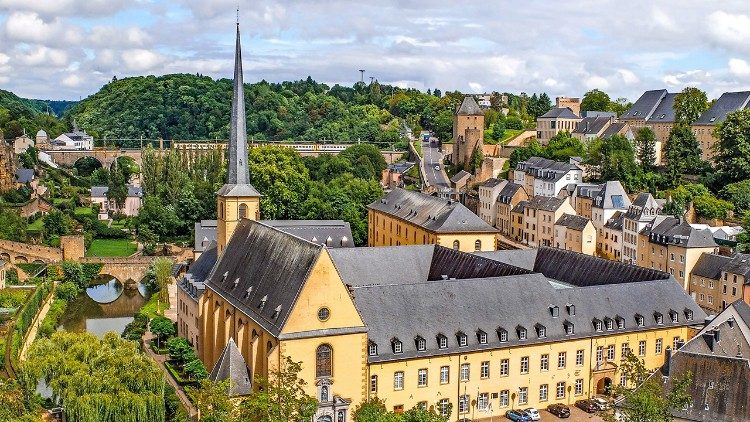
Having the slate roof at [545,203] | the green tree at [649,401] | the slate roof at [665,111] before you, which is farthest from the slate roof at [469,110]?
the green tree at [649,401]

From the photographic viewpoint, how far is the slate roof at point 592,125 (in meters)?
114

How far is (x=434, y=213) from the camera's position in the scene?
72.2 meters

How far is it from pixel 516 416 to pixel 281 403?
15.5m

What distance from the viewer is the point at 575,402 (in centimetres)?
4828

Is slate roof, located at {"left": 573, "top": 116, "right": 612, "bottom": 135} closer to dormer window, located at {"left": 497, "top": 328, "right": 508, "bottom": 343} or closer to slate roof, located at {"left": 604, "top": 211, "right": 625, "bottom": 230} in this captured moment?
slate roof, located at {"left": 604, "top": 211, "right": 625, "bottom": 230}

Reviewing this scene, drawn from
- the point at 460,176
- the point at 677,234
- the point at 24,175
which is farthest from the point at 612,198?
the point at 24,175

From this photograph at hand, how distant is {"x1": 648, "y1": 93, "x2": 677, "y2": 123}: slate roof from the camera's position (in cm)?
11056

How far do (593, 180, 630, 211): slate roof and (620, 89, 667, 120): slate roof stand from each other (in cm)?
3584

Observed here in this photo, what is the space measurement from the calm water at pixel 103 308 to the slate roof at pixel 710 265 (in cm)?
4894

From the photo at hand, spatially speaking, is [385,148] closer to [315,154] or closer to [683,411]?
[315,154]

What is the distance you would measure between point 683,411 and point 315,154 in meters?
106

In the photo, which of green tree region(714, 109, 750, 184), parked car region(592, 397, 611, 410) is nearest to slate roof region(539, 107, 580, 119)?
green tree region(714, 109, 750, 184)

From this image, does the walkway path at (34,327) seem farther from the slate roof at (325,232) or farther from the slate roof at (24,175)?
the slate roof at (24,175)

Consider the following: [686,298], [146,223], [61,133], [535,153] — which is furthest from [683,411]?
[61,133]
